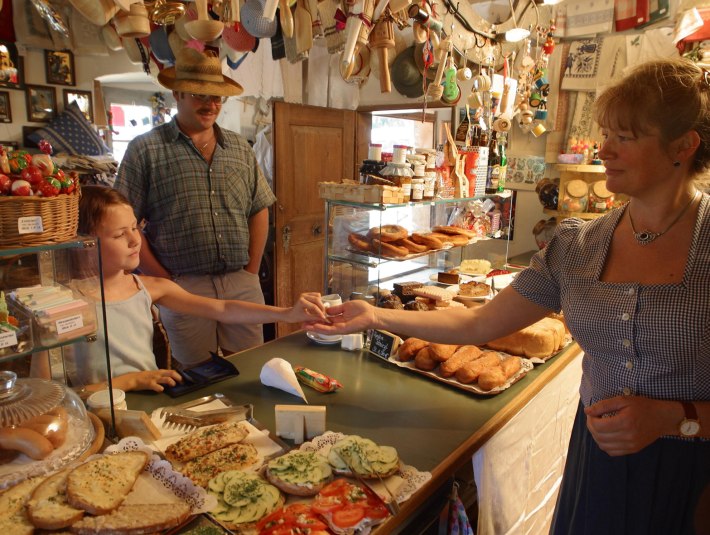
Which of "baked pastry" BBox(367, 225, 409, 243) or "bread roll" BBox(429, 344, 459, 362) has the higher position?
"baked pastry" BBox(367, 225, 409, 243)

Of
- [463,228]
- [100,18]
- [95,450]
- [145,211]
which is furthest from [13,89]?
[95,450]

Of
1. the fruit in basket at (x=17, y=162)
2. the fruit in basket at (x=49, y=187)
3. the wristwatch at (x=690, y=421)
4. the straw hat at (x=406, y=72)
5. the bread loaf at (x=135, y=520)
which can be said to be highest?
the straw hat at (x=406, y=72)

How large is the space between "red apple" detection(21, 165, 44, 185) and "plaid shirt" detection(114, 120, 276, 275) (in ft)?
5.07

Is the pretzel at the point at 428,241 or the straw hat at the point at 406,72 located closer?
the pretzel at the point at 428,241

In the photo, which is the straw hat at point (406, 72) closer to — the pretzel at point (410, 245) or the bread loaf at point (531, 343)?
the pretzel at point (410, 245)

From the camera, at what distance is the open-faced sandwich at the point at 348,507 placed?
994mm

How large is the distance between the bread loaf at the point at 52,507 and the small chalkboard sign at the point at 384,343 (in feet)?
3.52

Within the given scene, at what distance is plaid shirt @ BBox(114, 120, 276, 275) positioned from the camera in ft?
8.29

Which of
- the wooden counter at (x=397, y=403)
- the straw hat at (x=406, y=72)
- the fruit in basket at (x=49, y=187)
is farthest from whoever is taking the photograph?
the straw hat at (x=406, y=72)

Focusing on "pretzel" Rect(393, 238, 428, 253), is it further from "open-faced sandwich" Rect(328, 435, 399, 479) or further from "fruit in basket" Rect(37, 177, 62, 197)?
"fruit in basket" Rect(37, 177, 62, 197)

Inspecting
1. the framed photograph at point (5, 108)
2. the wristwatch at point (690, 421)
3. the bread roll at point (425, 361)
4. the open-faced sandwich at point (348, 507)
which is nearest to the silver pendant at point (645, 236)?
the wristwatch at point (690, 421)

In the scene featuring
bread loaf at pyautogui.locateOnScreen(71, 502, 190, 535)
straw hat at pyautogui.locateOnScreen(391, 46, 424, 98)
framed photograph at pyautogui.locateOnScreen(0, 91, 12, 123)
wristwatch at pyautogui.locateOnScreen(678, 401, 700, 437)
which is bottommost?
bread loaf at pyautogui.locateOnScreen(71, 502, 190, 535)

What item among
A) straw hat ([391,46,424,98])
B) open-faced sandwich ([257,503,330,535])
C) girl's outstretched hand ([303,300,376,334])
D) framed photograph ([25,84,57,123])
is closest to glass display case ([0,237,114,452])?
open-faced sandwich ([257,503,330,535])

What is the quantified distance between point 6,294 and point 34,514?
0.47 meters
